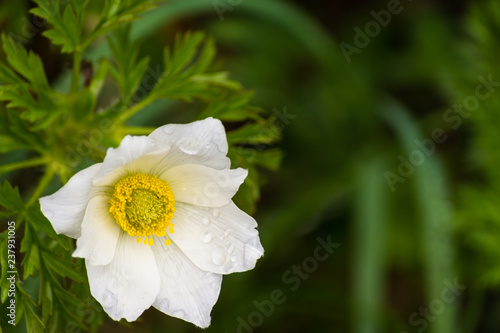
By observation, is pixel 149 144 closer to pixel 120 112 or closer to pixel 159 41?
pixel 120 112

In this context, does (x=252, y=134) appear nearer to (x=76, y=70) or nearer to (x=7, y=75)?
(x=76, y=70)

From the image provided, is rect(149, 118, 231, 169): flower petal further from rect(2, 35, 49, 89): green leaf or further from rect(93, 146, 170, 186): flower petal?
rect(2, 35, 49, 89): green leaf

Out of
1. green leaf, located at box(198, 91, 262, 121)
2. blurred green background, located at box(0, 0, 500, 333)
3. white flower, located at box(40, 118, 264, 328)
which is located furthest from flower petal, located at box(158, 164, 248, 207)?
blurred green background, located at box(0, 0, 500, 333)

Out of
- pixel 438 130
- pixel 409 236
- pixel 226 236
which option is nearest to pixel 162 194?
pixel 226 236

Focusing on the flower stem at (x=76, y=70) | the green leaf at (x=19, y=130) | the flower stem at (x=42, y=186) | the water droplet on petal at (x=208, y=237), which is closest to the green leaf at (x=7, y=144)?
the green leaf at (x=19, y=130)

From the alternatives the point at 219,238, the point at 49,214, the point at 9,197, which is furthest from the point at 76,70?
the point at 219,238

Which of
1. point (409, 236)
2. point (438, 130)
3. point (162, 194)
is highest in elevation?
point (162, 194)

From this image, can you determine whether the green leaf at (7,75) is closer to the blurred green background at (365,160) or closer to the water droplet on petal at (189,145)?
the water droplet on petal at (189,145)

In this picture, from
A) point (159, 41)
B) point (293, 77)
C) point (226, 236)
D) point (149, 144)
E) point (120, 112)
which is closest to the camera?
point (149, 144)
